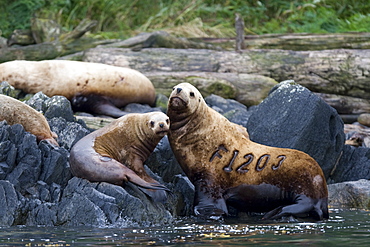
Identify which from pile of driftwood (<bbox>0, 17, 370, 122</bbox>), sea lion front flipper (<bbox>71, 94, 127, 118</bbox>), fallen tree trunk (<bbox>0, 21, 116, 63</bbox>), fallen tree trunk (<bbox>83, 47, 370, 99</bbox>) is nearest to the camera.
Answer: sea lion front flipper (<bbox>71, 94, 127, 118</bbox>)

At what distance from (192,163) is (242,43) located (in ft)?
26.7

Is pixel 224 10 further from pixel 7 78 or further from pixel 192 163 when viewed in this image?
pixel 192 163

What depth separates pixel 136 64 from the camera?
13.8m

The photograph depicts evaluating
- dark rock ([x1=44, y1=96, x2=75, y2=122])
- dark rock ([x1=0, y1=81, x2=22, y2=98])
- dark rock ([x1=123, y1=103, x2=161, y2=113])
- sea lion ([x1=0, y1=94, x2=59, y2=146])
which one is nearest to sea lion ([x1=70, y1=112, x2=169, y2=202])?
sea lion ([x1=0, y1=94, x2=59, y2=146])

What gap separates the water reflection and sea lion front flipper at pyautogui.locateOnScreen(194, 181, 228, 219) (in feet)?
0.97

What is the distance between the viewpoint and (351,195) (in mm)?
8008

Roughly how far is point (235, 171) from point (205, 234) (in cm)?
174

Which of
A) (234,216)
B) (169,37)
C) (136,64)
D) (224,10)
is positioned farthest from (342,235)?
(224,10)

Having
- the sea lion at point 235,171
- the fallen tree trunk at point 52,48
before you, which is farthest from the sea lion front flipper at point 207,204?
the fallen tree trunk at point 52,48

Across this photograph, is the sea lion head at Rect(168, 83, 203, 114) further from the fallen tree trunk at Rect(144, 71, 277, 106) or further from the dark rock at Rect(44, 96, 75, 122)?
the fallen tree trunk at Rect(144, 71, 277, 106)

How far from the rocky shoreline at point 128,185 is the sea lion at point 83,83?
3.37 ft

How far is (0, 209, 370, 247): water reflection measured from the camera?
4812mm

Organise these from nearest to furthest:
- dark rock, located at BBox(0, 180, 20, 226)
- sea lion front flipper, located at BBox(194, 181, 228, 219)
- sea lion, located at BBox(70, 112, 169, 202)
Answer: dark rock, located at BBox(0, 180, 20, 226) < sea lion, located at BBox(70, 112, 169, 202) < sea lion front flipper, located at BBox(194, 181, 228, 219)

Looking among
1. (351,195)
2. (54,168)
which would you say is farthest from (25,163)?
(351,195)
